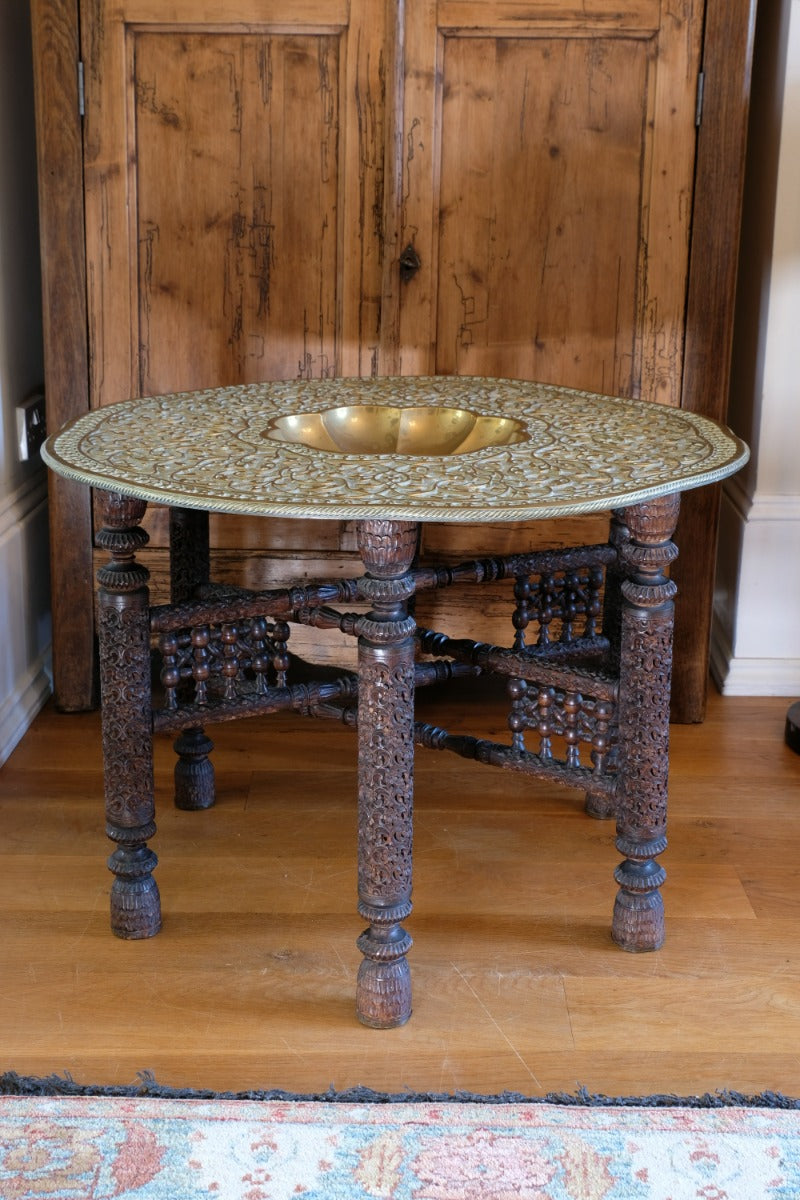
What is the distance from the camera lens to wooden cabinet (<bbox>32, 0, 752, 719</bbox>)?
2.65 meters

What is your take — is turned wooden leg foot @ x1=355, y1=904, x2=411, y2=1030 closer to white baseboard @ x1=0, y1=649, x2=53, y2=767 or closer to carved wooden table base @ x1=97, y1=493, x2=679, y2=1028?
carved wooden table base @ x1=97, y1=493, x2=679, y2=1028

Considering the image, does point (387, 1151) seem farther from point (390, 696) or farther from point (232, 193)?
point (232, 193)

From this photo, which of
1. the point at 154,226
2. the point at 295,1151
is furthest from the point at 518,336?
the point at 295,1151

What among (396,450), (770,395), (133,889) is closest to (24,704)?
(133,889)

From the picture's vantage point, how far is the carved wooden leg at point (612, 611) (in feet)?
7.76

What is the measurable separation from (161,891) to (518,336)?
4.16 feet

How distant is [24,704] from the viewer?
2836 millimetres

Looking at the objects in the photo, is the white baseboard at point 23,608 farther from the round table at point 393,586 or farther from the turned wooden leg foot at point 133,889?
the turned wooden leg foot at point 133,889

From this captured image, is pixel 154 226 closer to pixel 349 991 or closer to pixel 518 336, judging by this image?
pixel 518 336

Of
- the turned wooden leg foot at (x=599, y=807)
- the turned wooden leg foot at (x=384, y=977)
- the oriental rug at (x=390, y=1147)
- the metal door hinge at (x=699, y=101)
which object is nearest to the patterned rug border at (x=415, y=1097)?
the oriental rug at (x=390, y=1147)

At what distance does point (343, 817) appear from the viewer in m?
2.48

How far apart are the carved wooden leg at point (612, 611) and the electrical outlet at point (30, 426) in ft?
4.02

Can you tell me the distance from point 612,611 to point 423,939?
67 centimetres

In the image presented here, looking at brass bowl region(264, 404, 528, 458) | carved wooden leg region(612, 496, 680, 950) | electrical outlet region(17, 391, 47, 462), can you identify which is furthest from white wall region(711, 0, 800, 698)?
electrical outlet region(17, 391, 47, 462)
